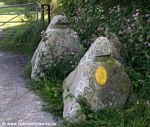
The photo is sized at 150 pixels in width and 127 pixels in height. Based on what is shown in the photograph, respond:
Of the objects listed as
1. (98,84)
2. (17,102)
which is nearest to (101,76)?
(98,84)

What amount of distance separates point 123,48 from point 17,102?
1.93 m

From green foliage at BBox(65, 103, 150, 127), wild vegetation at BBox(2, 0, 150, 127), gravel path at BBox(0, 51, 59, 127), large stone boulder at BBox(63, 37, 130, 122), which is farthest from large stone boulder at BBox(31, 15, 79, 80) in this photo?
green foliage at BBox(65, 103, 150, 127)

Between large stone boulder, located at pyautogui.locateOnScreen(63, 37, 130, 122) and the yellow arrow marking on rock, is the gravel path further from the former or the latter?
the yellow arrow marking on rock

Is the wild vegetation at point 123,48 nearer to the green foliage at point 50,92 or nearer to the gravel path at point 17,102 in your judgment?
the green foliage at point 50,92

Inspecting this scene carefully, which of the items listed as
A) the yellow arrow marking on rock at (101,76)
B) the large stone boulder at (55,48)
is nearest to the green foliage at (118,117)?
the yellow arrow marking on rock at (101,76)

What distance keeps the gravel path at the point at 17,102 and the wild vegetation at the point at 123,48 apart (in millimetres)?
190

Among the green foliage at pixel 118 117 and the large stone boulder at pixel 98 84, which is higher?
the large stone boulder at pixel 98 84

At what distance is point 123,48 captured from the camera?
6500 millimetres

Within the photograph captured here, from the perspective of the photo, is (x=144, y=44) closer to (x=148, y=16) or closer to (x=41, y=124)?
(x=148, y=16)

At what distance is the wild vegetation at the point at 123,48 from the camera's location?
5141 millimetres

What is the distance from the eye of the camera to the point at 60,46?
6.98m

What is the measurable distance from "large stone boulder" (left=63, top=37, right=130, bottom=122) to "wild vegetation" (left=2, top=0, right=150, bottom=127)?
11 cm

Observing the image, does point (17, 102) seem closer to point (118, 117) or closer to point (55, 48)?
point (55, 48)

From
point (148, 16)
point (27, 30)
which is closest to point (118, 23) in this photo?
point (148, 16)
